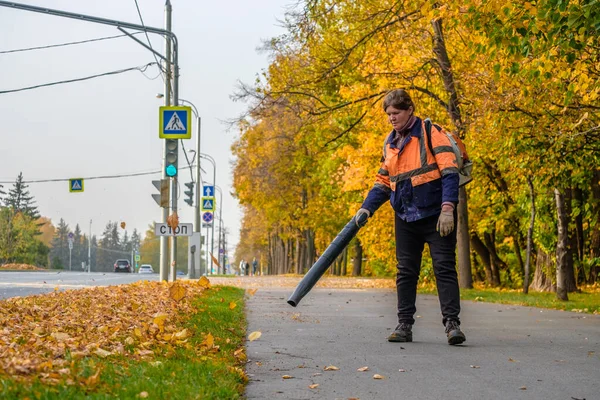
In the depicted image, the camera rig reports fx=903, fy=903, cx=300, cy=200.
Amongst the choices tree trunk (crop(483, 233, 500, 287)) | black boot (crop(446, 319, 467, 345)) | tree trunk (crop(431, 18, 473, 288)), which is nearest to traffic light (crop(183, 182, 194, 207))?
tree trunk (crop(483, 233, 500, 287))

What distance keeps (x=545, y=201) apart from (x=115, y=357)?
17.8 metres

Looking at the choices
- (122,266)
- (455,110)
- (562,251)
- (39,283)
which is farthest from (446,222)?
(122,266)

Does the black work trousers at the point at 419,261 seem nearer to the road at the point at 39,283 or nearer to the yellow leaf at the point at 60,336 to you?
the yellow leaf at the point at 60,336

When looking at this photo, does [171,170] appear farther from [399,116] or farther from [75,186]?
[75,186]

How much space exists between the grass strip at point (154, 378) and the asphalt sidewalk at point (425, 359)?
0.22 meters

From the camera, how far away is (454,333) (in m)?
7.45

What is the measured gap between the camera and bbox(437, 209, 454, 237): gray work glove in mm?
7270

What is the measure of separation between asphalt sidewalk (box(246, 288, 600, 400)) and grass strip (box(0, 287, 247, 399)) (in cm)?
22

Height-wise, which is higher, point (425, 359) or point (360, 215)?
point (360, 215)

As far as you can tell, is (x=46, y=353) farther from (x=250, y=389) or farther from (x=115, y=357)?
(x=250, y=389)

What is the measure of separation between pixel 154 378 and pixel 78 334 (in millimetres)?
2201

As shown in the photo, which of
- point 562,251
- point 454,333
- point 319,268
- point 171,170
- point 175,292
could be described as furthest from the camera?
point 171,170

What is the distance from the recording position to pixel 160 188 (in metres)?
19.4

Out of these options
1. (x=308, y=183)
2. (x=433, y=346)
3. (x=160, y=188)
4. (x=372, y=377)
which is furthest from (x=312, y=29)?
(x=308, y=183)
